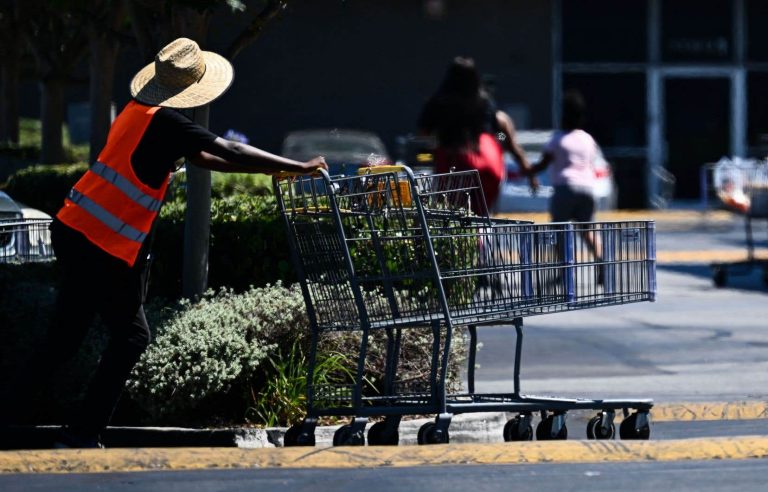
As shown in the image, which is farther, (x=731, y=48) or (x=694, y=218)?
(x=731, y=48)

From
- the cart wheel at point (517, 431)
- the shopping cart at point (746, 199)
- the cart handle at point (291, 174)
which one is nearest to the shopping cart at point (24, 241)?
the cart handle at point (291, 174)

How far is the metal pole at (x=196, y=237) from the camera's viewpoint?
894cm

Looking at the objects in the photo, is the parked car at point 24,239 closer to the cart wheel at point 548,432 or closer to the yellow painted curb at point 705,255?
the cart wheel at point 548,432

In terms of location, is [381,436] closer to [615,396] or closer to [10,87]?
[615,396]

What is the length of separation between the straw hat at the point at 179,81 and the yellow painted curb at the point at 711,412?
121 inches

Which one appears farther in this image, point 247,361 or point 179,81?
point 247,361

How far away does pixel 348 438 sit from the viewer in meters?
7.18

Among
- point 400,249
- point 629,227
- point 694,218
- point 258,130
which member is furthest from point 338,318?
point 258,130

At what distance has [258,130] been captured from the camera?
31531 millimetres

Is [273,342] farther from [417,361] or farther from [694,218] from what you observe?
[694,218]

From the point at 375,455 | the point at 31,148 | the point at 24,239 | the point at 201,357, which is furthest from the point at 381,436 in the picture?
the point at 31,148

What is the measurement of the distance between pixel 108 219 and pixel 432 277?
1407mm

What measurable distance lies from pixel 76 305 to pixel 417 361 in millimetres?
2091

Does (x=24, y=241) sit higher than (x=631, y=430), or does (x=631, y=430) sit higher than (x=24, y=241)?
(x=24, y=241)
